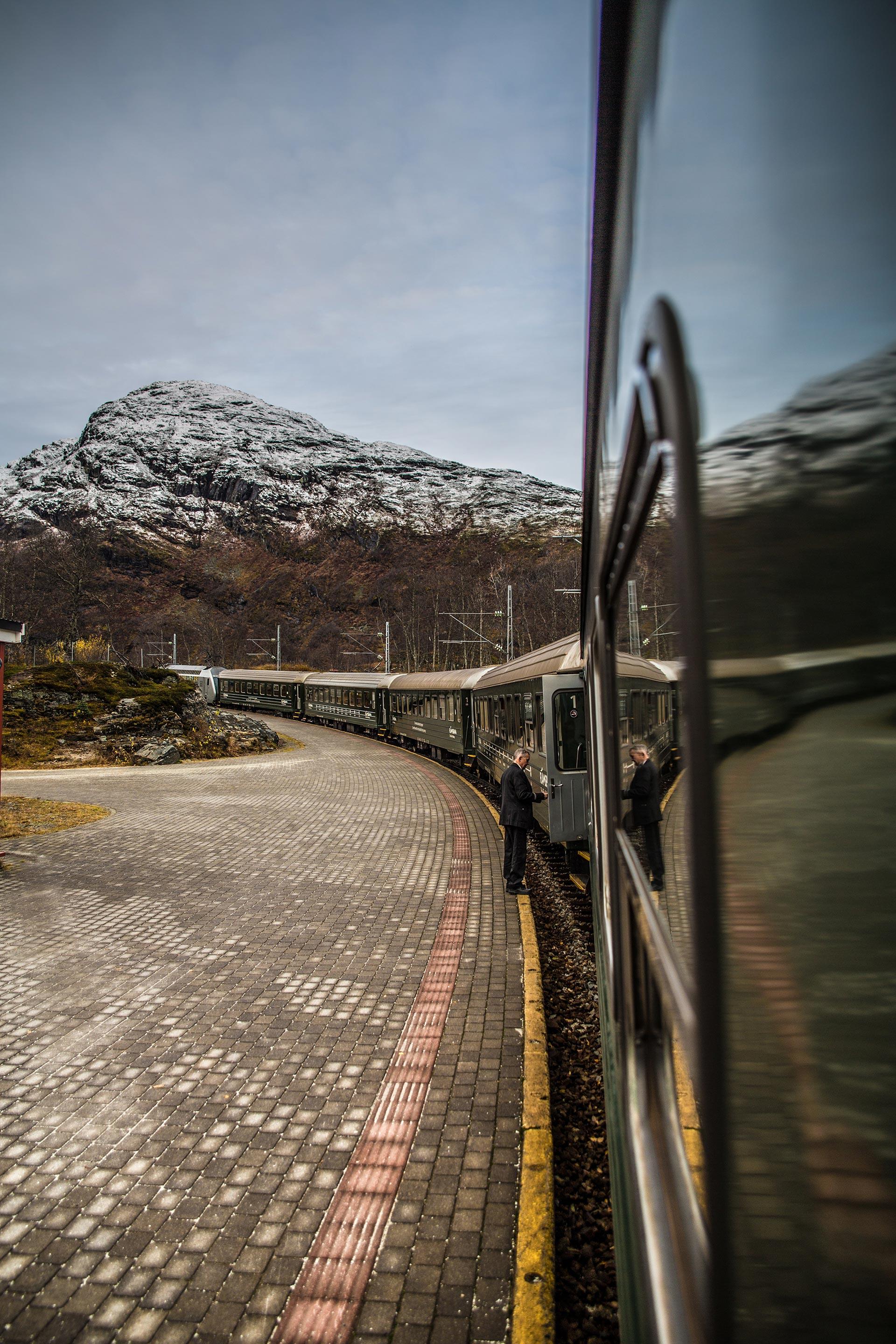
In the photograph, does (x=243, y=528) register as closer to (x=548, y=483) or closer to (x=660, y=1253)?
(x=548, y=483)

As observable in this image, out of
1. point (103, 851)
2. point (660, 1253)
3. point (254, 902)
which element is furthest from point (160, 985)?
point (660, 1253)

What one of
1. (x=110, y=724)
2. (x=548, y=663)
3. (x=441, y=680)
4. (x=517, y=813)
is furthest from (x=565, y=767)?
(x=110, y=724)

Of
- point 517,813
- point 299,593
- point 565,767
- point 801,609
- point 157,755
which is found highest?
point 299,593

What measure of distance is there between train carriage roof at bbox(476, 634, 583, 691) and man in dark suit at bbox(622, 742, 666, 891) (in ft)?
21.3

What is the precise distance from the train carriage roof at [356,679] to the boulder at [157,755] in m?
8.76

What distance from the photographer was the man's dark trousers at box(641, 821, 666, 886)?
46.4 inches

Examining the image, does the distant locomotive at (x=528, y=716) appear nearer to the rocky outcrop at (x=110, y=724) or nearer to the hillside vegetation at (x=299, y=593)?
the rocky outcrop at (x=110, y=724)

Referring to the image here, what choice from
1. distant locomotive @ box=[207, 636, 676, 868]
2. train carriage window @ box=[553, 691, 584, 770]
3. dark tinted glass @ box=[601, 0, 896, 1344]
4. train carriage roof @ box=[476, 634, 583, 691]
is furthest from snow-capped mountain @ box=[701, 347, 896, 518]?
train carriage window @ box=[553, 691, 584, 770]

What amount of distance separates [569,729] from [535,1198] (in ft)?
19.0

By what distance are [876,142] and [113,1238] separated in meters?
4.39

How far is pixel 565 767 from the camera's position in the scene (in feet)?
29.5

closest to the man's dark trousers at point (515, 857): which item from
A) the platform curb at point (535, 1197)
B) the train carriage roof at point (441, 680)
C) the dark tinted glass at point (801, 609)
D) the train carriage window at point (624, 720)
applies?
the platform curb at point (535, 1197)

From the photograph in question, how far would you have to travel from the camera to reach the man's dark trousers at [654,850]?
1.18 metres

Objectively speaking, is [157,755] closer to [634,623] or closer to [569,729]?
[569,729]
